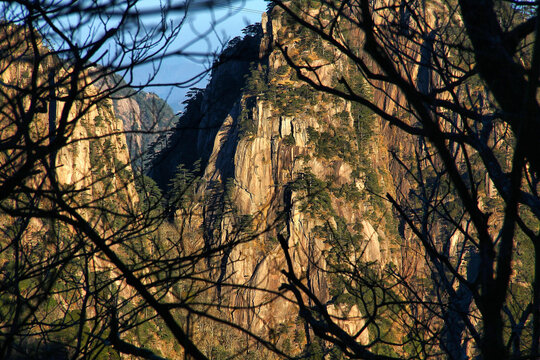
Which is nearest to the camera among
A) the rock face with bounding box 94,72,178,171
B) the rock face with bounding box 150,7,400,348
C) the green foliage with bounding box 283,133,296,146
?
the rock face with bounding box 94,72,178,171

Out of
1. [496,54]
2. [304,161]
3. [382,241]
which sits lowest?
[496,54]

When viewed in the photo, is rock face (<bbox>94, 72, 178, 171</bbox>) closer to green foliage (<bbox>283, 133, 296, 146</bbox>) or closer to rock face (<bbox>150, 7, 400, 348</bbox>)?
rock face (<bbox>150, 7, 400, 348</bbox>)

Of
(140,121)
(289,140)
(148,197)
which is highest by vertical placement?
(289,140)

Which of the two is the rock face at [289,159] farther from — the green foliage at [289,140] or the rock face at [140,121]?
the rock face at [140,121]

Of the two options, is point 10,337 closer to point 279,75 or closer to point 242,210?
point 242,210

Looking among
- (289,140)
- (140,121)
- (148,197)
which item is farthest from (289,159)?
(148,197)

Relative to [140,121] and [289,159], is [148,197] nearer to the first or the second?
[140,121]

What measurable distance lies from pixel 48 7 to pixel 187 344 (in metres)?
1.70

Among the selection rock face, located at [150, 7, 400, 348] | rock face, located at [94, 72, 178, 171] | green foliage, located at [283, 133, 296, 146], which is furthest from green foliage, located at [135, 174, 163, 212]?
green foliage, located at [283, 133, 296, 146]

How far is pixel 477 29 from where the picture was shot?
1400 millimetres

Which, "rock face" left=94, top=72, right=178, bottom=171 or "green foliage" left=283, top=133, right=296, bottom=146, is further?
"green foliage" left=283, top=133, right=296, bottom=146

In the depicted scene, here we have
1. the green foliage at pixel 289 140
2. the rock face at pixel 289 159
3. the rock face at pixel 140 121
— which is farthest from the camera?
the green foliage at pixel 289 140

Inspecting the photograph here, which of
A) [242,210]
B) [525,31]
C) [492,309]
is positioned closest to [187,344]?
[492,309]

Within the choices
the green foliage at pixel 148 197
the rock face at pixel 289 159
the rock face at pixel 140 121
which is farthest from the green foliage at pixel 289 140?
the green foliage at pixel 148 197
